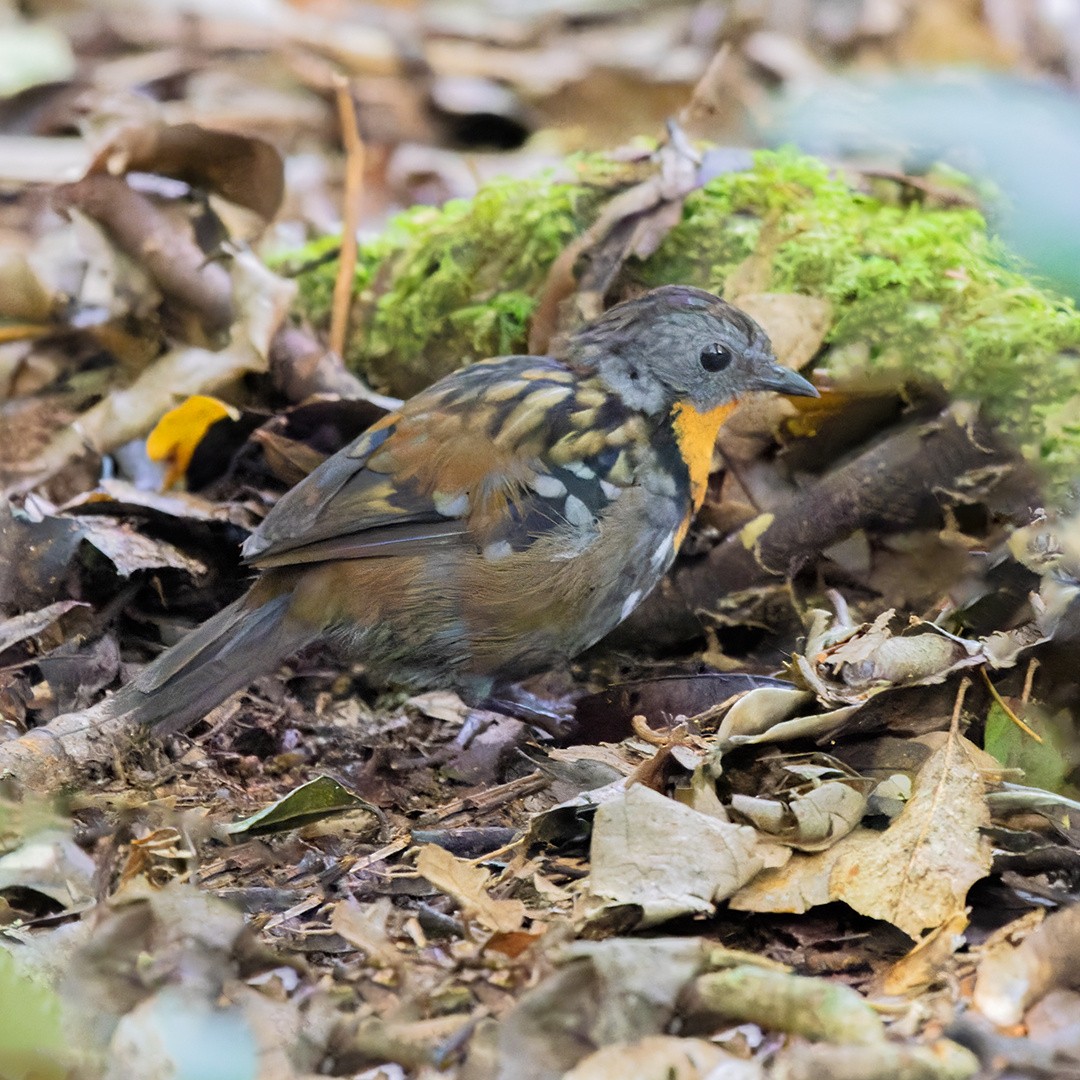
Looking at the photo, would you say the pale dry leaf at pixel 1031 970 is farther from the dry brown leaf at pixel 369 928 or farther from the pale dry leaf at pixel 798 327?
the pale dry leaf at pixel 798 327

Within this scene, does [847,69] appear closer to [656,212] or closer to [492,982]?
[656,212]

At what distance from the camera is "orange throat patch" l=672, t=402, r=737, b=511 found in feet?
12.3

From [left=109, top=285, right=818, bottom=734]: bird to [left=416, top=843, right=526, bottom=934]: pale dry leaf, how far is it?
3.15ft

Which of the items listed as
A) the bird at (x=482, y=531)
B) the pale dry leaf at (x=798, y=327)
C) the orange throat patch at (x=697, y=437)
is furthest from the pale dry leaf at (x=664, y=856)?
the pale dry leaf at (x=798, y=327)

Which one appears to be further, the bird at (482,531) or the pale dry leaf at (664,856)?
the bird at (482,531)

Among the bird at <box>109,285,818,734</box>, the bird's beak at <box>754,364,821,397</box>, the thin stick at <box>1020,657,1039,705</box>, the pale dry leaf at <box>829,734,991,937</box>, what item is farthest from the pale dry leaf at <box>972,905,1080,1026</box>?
the bird's beak at <box>754,364,821,397</box>

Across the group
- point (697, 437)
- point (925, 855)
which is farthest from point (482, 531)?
point (925, 855)

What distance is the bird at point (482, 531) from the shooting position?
11.2ft

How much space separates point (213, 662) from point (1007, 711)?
6.06 ft

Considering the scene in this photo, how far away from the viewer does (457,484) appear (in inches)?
135

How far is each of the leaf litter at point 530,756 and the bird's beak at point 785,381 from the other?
0.81 feet

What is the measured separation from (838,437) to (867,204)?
0.95 meters

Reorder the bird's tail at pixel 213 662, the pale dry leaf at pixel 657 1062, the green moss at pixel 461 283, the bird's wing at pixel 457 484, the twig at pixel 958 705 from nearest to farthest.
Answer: the pale dry leaf at pixel 657 1062 < the twig at pixel 958 705 < the bird's tail at pixel 213 662 < the bird's wing at pixel 457 484 < the green moss at pixel 461 283

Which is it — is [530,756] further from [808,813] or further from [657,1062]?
[657,1062]
